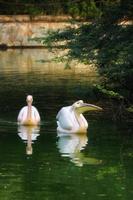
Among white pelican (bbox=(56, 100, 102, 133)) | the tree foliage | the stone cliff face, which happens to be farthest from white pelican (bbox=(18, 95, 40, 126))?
the stone cliff face

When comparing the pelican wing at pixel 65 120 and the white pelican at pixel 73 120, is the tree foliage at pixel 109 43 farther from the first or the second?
the pelican wing at pixel 65 120

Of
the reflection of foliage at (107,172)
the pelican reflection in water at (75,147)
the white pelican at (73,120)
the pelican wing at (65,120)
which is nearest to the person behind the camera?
the reflection of foliage at (107,172)

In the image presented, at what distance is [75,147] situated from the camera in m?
12.1

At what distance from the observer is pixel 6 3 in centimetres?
4441

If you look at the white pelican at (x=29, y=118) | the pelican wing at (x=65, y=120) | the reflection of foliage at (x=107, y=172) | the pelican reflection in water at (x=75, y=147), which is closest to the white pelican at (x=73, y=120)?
the pelican wing at (x=65, y=120)

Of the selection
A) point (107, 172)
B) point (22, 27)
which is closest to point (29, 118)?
point (107, 172)

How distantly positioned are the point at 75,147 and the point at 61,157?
1.12 metres

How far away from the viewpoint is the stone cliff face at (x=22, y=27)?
4406cm

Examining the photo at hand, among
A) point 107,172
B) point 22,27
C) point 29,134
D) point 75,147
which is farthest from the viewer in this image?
point 22,27

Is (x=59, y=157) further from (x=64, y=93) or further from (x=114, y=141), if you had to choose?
(x=64, y=93)

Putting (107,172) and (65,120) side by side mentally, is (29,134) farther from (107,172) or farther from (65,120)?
(107,172)

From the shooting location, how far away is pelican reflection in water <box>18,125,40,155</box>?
1187cm

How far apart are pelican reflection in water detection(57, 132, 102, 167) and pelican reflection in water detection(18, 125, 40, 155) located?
441 mm

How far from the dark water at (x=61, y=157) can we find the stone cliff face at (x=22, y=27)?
82.9 ft
